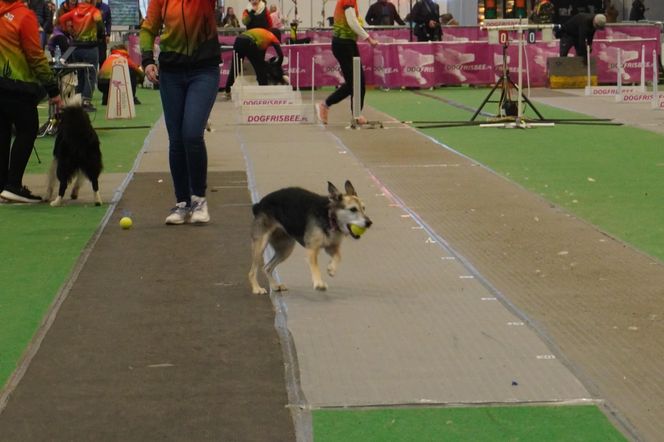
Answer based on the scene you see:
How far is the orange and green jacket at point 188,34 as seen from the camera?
34.0ft

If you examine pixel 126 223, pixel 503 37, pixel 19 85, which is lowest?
pixel 126 223

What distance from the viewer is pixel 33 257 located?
9469mm

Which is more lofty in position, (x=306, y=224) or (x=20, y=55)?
(x=20, y=55)

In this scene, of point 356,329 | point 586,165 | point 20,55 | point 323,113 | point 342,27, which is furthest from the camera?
point 323,113

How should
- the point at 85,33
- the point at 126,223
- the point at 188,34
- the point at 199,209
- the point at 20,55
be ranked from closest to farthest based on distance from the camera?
the point at 188,34 < the point at 126,223 < the point at 199,209 < the point at 20,55 < the point at 85,33

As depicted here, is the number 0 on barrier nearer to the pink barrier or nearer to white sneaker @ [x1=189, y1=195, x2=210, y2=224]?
white sneaker @ [x1=189, y1=195, x2=210, y2=224]

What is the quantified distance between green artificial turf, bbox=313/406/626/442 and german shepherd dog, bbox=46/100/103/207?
6559 millimetres

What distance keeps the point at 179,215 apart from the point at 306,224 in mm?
3142

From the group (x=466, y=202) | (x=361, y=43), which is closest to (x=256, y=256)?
(x=466, y=202)

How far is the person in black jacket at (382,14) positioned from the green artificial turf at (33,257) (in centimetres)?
2259

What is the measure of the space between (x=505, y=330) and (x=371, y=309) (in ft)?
2.93

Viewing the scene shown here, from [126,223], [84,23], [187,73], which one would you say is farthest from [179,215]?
[84,23]

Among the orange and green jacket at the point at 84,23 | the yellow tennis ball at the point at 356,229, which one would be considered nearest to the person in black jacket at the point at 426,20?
the orange and green jacket at the point at 84,23

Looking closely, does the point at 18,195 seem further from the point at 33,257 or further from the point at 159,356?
the point at 159,356
